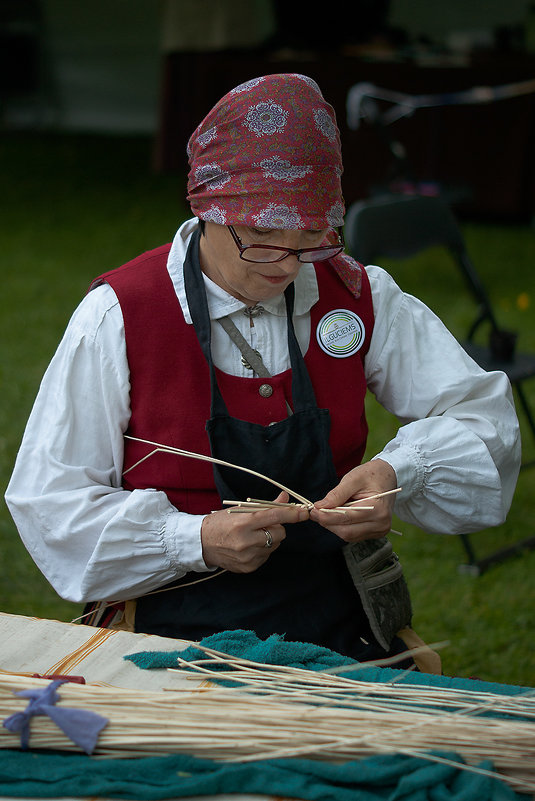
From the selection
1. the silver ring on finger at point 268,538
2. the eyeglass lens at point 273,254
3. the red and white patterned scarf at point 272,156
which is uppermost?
the red and white patterned scarf at point 272,156

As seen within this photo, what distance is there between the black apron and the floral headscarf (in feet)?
0.76

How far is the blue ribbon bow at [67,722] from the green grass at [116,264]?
6.18 feet

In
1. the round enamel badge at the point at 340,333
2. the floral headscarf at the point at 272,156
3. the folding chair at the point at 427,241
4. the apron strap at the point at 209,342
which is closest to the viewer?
the floral headscarf at the point at 272,156

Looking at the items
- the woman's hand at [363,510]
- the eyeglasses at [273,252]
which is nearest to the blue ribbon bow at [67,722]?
the woman's hand at [363,510]

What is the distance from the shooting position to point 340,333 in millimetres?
1908

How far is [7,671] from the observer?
1.41 metres

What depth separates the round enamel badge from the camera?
74.4 inches

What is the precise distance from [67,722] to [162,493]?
1.96ft

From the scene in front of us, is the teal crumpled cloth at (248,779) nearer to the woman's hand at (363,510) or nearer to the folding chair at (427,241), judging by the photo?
the woman's hand at (363,510)

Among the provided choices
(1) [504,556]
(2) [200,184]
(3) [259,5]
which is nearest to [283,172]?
(2) [200,184]

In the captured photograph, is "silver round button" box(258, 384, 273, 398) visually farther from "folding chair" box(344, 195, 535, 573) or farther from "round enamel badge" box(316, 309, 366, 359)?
"folding chair" box(344, 195, 535, 573)

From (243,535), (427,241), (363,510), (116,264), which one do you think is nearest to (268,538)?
(243,535)

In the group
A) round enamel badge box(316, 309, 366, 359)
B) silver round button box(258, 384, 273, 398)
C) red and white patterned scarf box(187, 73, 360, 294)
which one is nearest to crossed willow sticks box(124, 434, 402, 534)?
silver round button box(258, 384, 273, 398)

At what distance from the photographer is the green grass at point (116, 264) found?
124 inches
